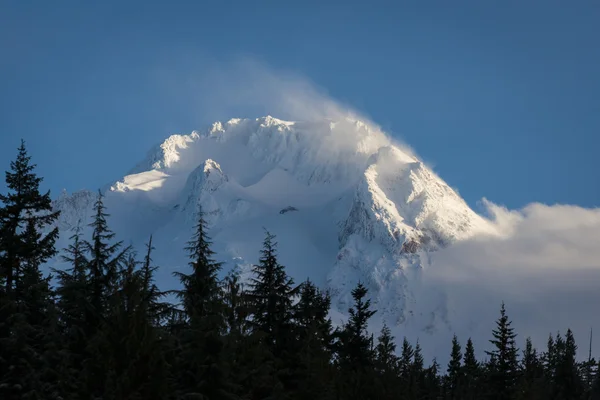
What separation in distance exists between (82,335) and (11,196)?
7894 millimetres

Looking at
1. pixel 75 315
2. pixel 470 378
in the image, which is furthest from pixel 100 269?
pixel 470 378

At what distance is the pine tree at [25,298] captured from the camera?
26578 mm

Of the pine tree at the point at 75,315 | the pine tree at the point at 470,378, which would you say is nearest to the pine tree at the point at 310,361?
the pine tree at the point at 75,315

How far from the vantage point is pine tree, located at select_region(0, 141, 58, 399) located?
2658 cm

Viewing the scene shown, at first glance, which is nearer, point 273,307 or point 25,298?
point 25,298

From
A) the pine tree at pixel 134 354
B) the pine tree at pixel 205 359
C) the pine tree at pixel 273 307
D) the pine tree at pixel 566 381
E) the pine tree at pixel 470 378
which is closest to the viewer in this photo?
the pine tree at pixel 134 354

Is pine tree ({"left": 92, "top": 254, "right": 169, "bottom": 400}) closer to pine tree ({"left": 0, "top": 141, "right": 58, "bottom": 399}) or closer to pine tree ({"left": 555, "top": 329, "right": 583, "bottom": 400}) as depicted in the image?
pine tree ({"left": 0, "top": 141, "right": 58, "bottom": 399})

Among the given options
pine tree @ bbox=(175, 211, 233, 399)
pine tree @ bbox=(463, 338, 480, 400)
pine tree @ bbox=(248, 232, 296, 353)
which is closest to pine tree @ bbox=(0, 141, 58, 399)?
pine tree @ bbox=(175, 211, 233, 399)

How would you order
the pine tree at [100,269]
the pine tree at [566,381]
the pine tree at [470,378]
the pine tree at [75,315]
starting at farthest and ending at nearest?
the pine tree at [470,378], the pine tree at [566,381], the pine tree at [100,269], the pine tree at [75,315]

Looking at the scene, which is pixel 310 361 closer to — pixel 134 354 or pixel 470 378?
pixel 134 354

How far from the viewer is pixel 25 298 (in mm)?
31875

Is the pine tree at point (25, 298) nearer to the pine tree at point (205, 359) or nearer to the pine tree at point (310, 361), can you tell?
the pine tree at point (205, 359)

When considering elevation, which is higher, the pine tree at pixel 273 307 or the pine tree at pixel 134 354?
the pine tree at pixel 273 307

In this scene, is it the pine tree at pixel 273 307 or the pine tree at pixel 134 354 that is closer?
the pine tree at pixel 134 354
